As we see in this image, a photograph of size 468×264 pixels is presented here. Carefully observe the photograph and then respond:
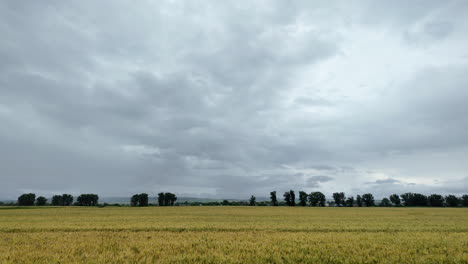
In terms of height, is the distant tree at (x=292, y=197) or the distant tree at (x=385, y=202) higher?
the distant tree at (x=292, y=197)

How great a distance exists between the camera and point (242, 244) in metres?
15.0

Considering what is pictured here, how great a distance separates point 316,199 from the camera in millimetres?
152250

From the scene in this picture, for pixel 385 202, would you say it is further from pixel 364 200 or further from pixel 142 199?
pixel 142 199

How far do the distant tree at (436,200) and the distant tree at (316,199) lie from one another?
59.9 metres

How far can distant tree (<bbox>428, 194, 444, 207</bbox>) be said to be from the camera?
144 m

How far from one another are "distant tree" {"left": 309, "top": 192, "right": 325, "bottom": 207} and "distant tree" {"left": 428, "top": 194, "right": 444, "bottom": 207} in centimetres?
5985

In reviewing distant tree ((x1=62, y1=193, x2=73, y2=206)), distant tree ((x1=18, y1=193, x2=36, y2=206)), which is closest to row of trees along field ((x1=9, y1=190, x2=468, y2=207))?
distant tree ((x1=18, y1=193, x2=36, y2=206))

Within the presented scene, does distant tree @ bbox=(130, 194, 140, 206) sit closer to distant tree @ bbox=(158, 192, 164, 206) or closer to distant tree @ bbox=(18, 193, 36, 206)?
distant tree @ bbox=(158, 192, 164, 206)

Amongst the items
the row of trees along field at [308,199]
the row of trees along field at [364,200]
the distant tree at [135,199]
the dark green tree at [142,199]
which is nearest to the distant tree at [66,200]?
the row of trees along field at [308,199]

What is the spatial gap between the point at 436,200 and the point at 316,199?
6631 cm

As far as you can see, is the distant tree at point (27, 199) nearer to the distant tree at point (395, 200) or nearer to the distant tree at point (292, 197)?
the distant tree at point (292, 197)

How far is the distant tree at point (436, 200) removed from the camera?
474 feet

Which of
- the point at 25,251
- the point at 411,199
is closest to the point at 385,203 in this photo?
the point at 411,199

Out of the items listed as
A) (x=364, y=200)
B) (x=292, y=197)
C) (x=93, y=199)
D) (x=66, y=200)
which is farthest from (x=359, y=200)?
(x=66, y=200)
